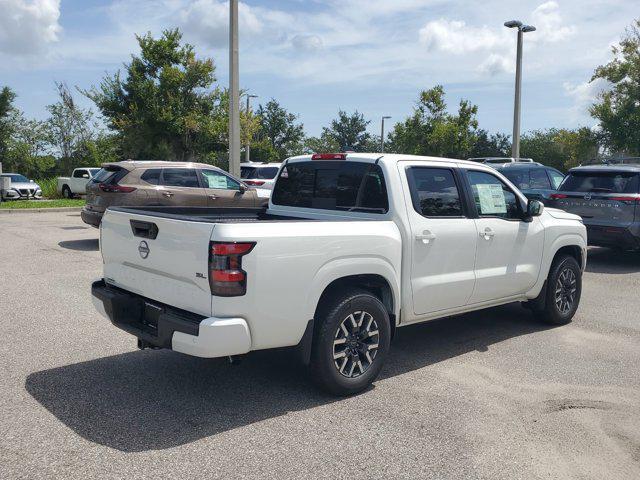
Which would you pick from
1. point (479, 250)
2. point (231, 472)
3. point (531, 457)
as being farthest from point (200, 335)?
point (479, 250)

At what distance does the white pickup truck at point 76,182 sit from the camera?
28.6 metres

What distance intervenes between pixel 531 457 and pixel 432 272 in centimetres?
185

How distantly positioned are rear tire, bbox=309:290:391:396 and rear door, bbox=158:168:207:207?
8.19 metres

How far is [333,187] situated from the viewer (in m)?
5.57

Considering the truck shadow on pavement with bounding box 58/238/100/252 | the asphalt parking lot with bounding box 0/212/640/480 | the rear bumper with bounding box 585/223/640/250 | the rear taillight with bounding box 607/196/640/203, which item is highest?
the rear taillight with bounding box 607/196/640/203

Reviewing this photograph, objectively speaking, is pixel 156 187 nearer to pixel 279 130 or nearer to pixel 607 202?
pixel 607 202

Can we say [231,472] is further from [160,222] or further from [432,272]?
[432,272]

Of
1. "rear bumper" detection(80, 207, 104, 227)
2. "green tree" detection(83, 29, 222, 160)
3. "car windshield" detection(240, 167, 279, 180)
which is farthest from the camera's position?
"green tree" detection(83, 29, 222, 160)

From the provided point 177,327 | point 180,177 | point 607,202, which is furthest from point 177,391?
point 607,202

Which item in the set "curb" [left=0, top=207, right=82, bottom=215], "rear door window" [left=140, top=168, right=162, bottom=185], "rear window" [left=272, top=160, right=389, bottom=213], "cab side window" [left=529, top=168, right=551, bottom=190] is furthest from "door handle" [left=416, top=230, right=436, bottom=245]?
"curb" [left=0, top=207, right=82, bottom=215]

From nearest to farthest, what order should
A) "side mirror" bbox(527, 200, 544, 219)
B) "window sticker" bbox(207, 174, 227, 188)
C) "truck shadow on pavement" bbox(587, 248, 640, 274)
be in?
"side mirror" bbox(527, 200, 544, 219) < "truck shadow on pavement" bbox(587, 248, 640, 274) < "window sticker" bbox(207, 174, 227, 188)

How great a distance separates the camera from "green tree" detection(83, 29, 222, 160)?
25.7 m

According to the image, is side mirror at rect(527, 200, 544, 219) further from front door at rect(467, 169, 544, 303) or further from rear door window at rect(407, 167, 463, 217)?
rear door window at rect(407, 167, 463, 217)

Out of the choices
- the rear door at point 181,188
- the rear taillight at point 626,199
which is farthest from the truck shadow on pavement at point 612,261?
the rear door at point 181,188
